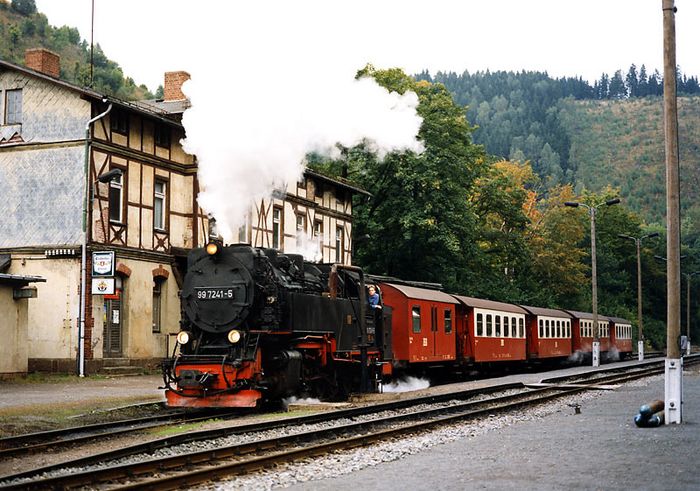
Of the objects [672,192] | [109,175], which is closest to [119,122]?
[109,175]

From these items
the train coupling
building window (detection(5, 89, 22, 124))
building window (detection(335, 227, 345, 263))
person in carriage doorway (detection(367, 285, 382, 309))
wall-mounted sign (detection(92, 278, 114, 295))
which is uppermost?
building window (detection(5, 89, 22, 124))

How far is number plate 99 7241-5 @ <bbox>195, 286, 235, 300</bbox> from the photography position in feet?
55.3

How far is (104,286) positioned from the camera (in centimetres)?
2527

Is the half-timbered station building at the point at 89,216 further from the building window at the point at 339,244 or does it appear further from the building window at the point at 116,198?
the building window at the point at 339,244

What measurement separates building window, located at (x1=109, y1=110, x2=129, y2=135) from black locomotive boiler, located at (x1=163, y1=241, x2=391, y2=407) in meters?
11.8

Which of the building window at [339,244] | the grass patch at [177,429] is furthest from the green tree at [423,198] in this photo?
the grass patch at [177,429]

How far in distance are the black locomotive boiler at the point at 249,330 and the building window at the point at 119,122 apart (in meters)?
11.8

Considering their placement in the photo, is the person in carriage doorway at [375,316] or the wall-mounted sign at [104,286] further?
the wall-mounted sign at [104,286]

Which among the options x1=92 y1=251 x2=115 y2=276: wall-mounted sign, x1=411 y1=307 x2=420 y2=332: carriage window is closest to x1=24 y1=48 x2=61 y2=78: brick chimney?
x1=92 y1=251 x2=115 y2=276: wall-mounted sign

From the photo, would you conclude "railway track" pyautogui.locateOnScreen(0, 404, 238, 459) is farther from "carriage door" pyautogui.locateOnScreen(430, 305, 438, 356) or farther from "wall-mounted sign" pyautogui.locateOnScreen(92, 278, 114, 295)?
"carriage door" pyautogui.locateOnScreen(430, 305, 438, 356)

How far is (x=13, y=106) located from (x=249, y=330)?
16083mm

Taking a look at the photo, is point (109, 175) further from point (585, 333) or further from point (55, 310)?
point (585, 333)

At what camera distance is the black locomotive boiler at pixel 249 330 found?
16.3 m

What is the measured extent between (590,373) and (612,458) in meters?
20.8
